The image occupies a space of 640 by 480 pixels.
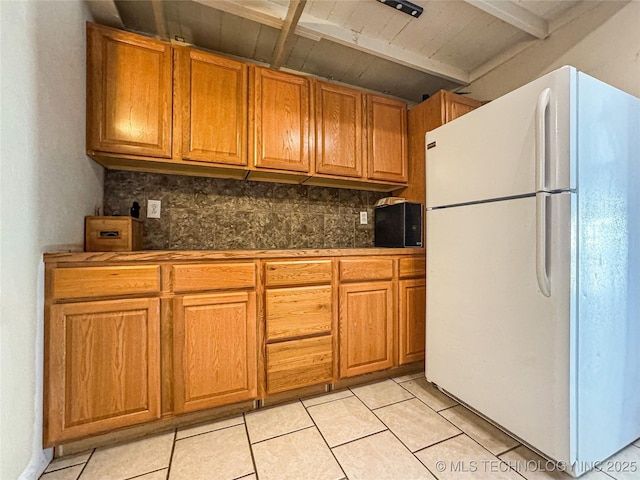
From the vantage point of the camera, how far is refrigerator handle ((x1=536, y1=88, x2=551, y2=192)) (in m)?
1.08

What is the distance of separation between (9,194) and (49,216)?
255 millimetres

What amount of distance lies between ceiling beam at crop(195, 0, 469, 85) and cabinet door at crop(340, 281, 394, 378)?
1736 millimetres

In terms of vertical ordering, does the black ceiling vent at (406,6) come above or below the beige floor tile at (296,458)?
above

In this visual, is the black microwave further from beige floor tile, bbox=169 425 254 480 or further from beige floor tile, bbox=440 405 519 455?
beige floor tile, bbox=169 425 254 480

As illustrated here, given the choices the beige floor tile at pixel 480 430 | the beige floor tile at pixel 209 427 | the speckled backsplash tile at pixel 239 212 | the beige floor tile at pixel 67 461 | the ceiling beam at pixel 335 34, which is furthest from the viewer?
the speckled backsplash tile at pixel 239 212

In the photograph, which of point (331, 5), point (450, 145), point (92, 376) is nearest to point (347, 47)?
point (331, 5)

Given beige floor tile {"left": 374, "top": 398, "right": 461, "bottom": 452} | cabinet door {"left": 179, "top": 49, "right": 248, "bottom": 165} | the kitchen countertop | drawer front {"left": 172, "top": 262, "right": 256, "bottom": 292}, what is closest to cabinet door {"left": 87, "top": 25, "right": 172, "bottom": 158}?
cabinet door {"left": 179, "top": 49, "right": 248, "bottom": 165}

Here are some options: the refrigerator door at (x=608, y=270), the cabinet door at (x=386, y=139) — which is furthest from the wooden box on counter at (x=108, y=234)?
the refrigerator door at (x=608, y=270)

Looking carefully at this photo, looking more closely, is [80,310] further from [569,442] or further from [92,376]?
[569,442]

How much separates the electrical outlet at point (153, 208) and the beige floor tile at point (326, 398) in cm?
156

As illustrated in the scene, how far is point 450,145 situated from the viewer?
61.5 inches

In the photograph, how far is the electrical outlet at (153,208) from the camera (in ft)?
6.25

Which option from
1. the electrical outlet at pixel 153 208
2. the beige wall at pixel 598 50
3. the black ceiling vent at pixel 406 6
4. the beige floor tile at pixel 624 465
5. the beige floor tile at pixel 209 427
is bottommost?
the beige floor tile at pixel 209 427

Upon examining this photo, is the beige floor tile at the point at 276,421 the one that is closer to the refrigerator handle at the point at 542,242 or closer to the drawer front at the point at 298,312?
the drawer front at the point at 298,312
